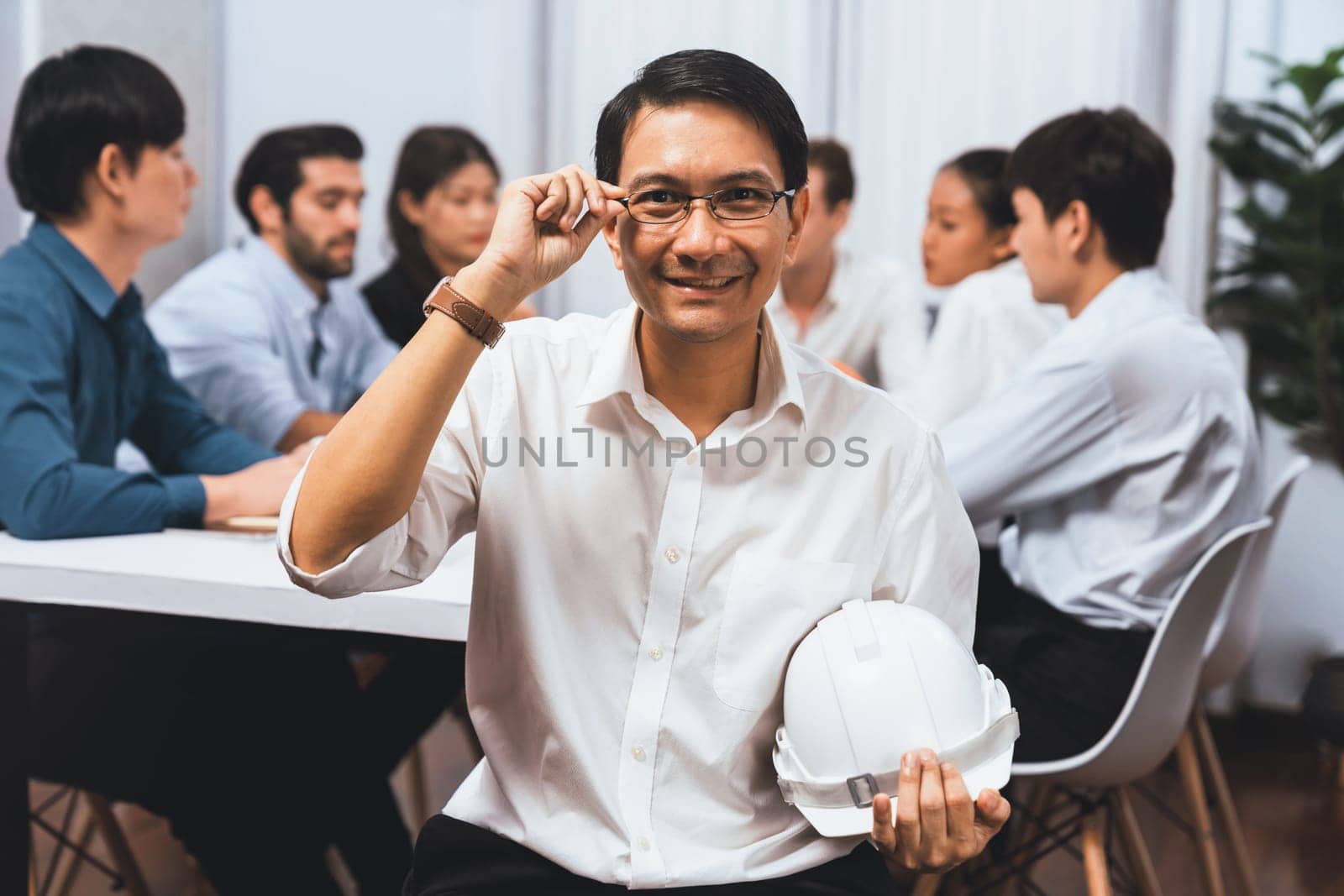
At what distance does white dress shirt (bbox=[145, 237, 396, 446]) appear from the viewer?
2855mm

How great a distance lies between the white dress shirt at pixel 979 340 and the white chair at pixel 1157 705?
3.26 feet

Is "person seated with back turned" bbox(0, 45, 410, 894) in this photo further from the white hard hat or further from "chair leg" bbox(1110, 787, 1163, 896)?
"chair leg" bbox(1110, 787, 1163, 896)

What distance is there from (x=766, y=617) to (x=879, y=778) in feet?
0.65

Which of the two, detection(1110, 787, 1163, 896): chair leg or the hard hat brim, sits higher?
the hard hat brim

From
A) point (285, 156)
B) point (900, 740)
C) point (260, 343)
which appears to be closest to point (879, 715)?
point (900, 740)

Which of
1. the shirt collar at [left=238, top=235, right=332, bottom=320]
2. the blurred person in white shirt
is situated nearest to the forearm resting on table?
the blurred person in white shirt

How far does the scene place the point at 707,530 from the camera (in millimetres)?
1215

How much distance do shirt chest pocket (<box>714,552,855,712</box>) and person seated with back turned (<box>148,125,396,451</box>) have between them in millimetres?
1758

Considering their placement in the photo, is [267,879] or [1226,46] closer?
[267,879]

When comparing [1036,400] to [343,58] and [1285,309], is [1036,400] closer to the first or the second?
[1285,309]

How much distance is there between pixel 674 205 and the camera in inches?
45.6

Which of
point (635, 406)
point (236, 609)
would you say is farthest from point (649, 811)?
point (236, 609)

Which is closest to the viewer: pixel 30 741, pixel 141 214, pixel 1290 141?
pixel 30 741

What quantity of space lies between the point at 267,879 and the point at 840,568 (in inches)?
40.6
